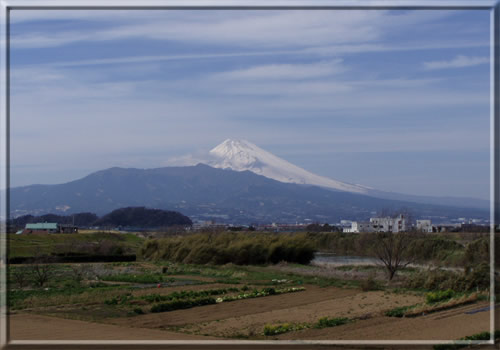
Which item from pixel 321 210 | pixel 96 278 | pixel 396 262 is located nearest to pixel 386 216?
pixel 396 262

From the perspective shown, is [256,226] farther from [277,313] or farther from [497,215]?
[497,215]

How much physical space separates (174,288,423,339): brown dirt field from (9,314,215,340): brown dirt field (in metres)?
1.08

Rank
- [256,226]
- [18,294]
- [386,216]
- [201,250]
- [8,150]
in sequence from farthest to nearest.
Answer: [256,226], [201,250], [386,216], [18,294], [8,150]

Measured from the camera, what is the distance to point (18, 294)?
15.3m

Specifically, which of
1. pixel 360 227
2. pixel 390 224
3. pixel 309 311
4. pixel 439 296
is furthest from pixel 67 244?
pixel 439 296

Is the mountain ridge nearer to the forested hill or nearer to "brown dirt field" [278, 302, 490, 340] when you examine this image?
the forested hill

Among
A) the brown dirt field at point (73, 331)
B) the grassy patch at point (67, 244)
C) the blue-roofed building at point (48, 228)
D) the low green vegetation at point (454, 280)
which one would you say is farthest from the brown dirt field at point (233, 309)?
the blue-roofed building at point (48, 228)

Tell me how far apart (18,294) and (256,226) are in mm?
25541

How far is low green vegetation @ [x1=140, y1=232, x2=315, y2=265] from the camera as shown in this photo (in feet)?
96.8

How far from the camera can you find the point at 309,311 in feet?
43.6

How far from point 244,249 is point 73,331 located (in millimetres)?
20358

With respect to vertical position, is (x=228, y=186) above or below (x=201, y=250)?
above

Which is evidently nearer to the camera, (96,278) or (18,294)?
(18,294)

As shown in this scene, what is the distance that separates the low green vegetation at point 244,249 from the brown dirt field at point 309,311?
40.5ft
